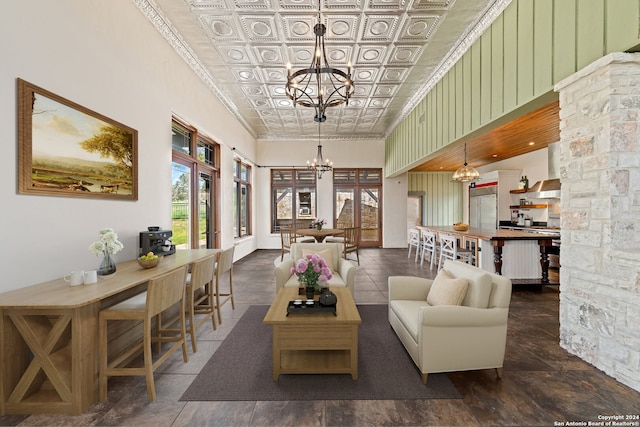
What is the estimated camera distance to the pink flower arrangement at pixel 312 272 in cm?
262

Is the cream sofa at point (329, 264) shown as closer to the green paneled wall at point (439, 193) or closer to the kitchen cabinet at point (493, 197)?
the kitchen cabinet at point (493, 197)

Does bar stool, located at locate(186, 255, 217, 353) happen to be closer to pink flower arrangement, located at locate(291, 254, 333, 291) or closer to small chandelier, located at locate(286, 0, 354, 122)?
pink flower arrangement, located at locate(291, 254, 333, 291)

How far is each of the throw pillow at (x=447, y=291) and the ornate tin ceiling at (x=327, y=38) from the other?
339 cm

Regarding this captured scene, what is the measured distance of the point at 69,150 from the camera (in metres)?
2.36

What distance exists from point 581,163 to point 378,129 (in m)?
6.55

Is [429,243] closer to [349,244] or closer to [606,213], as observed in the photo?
[349,244]

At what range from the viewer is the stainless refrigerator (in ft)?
28.6

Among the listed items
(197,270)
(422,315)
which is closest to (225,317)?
(197,270)

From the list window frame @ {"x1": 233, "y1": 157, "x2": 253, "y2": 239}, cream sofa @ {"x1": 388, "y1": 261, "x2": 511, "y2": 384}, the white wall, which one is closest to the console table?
the white wall

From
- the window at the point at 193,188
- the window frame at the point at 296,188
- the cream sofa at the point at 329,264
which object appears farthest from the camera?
the window frame at the point at 296,188

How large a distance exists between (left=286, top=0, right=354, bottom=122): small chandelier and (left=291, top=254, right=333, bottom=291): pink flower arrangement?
1.72 m

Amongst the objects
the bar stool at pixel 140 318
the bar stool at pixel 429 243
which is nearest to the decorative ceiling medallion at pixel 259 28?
the bar stool at pixel 140 318

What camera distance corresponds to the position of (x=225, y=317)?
3.49 m

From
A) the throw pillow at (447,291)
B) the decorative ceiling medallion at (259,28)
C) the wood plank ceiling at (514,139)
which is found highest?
the decorative ceiling medallion at (259,28)
